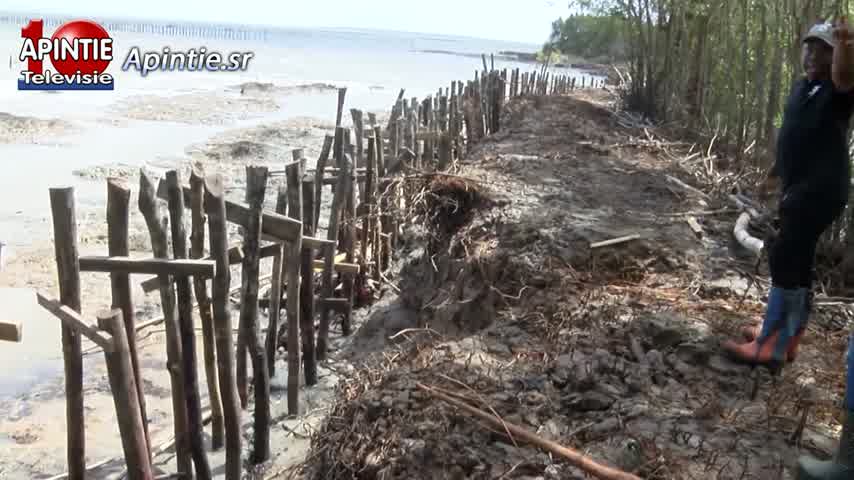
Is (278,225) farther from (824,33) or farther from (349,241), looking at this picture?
(824,33)

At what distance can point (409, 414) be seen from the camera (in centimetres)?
360

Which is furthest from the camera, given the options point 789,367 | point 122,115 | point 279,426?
point 122,115

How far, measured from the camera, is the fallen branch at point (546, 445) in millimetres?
2955

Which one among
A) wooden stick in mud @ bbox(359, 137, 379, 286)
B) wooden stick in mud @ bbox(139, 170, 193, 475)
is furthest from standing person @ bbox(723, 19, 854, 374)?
wooden stick in mud @ bbox(359, 137, 379, 286)

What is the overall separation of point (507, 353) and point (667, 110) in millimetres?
11631

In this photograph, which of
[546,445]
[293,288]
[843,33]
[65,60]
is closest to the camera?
[546,445]

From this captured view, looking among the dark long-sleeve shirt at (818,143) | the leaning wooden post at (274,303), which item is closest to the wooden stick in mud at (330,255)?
the leaning wooden post at (274,303)

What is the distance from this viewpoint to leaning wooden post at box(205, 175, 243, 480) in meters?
3.99

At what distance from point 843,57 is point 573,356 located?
6.33ft

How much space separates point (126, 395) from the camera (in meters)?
3.51

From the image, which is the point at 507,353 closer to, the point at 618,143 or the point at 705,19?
the point at 618,143

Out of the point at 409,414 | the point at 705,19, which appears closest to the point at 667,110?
the point at 705,19

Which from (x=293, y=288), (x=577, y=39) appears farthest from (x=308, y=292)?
(x=577, y=39)

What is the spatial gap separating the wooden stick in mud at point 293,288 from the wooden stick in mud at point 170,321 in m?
0.96
